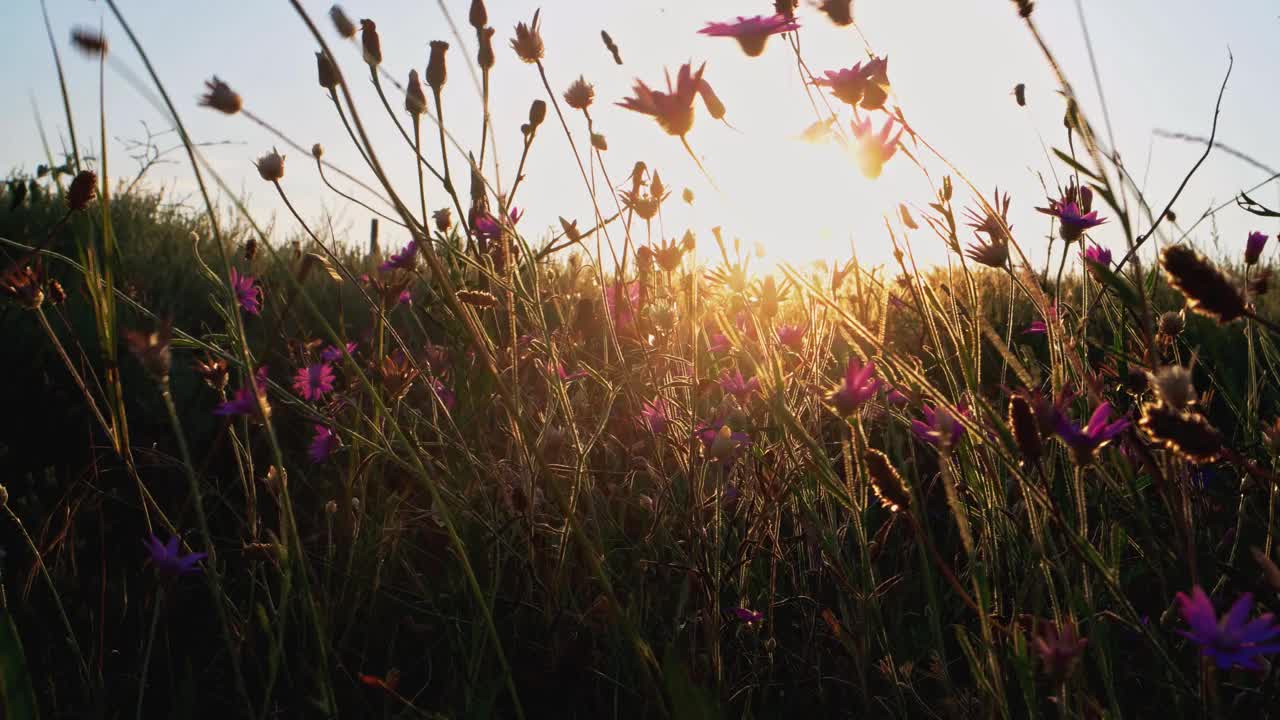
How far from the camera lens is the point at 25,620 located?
952 millimetres

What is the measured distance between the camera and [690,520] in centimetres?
92

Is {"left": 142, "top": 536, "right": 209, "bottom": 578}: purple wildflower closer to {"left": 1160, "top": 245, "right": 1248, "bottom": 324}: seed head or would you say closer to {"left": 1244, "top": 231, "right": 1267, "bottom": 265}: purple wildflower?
{"left": 1160, "top": 245, "right": 1248, "bottom": 324}: seed head

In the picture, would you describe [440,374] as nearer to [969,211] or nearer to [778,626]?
[778,626]

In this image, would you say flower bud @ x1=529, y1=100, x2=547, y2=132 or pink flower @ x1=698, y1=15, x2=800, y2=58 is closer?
pink flower @ x1=698, y1=15, x2=800, y2=58

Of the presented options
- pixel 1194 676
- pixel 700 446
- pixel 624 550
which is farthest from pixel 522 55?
pixel 1194 676

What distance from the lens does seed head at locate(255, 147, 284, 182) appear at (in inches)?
41.9

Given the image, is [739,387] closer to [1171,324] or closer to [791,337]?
[791,337]

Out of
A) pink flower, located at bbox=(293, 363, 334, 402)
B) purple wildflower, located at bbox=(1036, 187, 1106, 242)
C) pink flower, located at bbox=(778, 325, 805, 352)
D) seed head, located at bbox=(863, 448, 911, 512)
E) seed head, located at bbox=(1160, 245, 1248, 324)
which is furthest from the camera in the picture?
A: pink flower, located at bbox=(293, 363, 334, 402)

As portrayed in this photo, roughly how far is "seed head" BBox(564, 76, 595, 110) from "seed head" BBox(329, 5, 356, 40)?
287 millimetres

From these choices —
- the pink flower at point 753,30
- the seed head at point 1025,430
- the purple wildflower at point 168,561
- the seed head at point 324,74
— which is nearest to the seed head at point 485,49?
the seed head at point 324,74

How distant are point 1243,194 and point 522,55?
87cm

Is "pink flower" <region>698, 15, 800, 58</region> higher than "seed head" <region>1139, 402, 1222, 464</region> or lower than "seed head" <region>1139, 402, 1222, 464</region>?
higher

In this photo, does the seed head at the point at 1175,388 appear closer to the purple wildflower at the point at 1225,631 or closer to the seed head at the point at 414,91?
the purple wildflower at the point at 1225,631

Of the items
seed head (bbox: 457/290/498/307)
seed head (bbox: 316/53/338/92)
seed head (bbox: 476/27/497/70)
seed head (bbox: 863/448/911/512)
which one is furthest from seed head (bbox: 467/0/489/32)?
seed head (bbox: 863/448/911/512)
